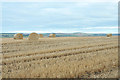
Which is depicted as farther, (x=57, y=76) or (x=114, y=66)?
(x=114, y=66)

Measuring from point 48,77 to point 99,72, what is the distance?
2.52 metres

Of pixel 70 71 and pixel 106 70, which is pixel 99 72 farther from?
pixel 70 71

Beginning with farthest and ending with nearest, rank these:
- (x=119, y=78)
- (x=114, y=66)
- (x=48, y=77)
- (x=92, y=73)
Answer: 1. (x=114, y=66)
2. (x=92, y=73)
3. (x=119, y=78)
4. (x=48, y=77)

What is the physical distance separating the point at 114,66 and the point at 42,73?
3.94 metres

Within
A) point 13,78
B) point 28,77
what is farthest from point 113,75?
point 13,78

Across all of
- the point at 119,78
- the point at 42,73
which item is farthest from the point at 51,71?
the point at 119,78

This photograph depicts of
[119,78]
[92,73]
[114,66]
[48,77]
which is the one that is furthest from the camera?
[114,66]

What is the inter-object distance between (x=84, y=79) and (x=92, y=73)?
0.89 meters

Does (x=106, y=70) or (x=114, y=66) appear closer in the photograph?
(x=106, y=70)

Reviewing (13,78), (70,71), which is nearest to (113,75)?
(70,71)

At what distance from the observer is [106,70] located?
7316 mm

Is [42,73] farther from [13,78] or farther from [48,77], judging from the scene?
[13,78]

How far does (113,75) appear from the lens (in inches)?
259

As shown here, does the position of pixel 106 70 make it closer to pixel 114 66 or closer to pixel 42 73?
pixel 114 66
